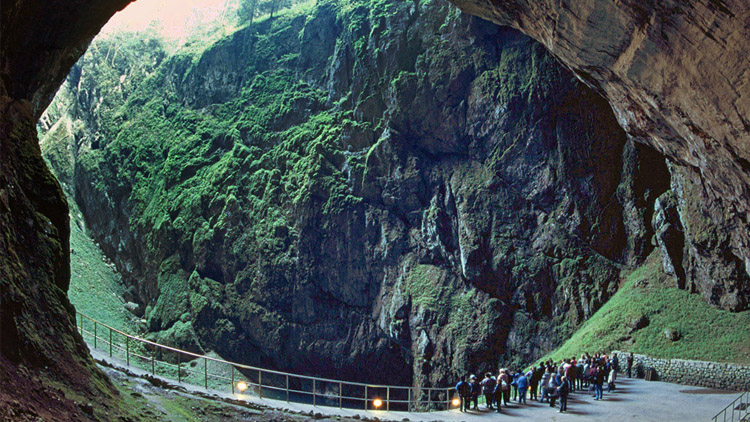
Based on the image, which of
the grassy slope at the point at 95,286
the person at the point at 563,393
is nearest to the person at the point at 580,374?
the person at the point at 563,393

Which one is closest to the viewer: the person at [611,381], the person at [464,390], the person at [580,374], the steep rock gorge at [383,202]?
the person at [464,390]

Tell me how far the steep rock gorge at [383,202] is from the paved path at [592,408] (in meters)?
12.1

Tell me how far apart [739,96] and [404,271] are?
86.9 feet

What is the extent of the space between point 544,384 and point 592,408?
1.76 m

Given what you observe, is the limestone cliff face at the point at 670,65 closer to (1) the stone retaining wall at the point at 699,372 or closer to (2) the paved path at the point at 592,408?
(1) the stone retaining wall at the point at 699,372

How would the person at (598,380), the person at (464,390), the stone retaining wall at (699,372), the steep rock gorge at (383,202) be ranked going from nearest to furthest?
the person at (464,390) → the person at (598,380) → the stone retaining wall at (699,372) → the steep rock gorge at (383,202)

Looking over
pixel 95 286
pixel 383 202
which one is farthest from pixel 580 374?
pixel 95 286

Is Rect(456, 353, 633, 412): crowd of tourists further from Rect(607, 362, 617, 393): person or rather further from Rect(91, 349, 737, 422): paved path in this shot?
Rect(91, 349, 737, 422): paved path

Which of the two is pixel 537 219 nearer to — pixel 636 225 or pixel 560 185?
pixel 560 185

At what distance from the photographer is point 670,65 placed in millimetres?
13875

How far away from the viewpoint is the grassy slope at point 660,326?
83.4ft

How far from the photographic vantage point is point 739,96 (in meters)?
12.4

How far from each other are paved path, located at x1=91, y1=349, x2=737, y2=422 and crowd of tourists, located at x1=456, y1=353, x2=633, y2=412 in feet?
1.18

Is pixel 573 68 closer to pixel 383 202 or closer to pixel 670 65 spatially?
pixel 670 65
